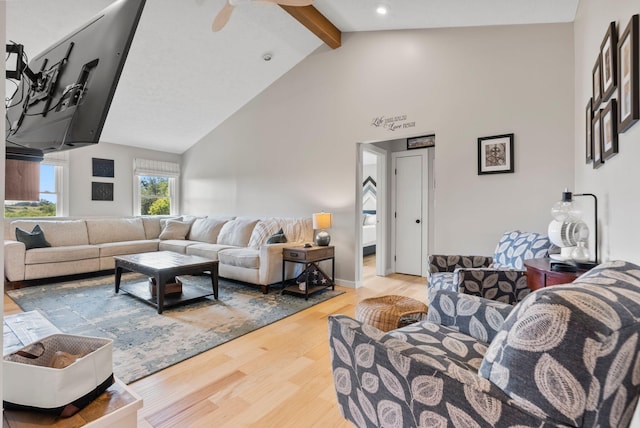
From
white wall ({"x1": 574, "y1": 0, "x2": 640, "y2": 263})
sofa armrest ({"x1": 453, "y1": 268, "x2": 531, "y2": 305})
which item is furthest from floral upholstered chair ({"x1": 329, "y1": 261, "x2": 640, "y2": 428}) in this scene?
sofa armrest ({"x1": 453, "y1": 268, "x2": 531, "y2": 305})

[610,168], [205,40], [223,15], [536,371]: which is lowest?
[536,371]

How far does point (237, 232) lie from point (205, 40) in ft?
8.62

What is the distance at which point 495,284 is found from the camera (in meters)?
2.31

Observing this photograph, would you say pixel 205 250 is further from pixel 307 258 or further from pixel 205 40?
pixel 205 40

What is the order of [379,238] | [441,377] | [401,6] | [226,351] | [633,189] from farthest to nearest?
[379,238] → [401,6] → [226,351] → [633,189] → [441,377]

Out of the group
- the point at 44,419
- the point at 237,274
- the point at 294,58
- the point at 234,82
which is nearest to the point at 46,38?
the point at 234,82

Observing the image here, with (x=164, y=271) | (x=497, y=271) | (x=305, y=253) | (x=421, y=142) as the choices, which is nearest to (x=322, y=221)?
(x=305, y=253)

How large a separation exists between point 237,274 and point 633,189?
375cm

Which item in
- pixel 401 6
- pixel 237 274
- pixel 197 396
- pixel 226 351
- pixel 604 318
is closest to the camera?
pixel 604 318

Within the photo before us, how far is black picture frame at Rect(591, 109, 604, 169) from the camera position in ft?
6.00

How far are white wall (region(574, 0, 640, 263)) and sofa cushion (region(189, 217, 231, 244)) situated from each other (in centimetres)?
474

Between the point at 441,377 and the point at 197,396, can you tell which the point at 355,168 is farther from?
the point at 441,377

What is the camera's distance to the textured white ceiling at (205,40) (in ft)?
9.89

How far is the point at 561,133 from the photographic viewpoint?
2.93 m
